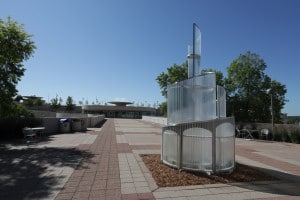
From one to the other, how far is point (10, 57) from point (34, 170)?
36.2ft

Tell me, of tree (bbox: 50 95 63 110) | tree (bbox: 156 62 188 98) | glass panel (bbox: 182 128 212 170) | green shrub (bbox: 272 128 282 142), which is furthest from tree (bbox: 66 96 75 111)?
glass panel (bbox: 182 128 212 170)

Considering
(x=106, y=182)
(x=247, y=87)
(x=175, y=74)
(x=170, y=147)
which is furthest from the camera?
(x=175, y=74)

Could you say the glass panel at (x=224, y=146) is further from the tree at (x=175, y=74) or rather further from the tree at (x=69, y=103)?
the tree at (x=69, y=103)

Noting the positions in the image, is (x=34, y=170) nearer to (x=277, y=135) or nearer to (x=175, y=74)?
(x=277, y=135)

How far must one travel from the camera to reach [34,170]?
28.3 ft

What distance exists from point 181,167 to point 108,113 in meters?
97.2

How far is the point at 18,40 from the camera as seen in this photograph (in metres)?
17.2

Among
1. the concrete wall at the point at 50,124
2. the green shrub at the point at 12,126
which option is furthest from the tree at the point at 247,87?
the green shrub at the point at 12,126

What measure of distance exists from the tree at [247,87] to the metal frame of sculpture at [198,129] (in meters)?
22.4

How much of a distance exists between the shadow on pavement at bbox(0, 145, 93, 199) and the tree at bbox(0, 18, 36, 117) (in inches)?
278

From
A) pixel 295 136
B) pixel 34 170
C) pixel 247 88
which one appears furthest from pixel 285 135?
pixel 34 170

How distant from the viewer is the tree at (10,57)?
16.8 metres

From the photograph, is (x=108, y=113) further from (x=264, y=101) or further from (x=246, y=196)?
(x=246, y=196)

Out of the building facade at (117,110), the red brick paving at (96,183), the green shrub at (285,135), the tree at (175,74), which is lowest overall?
the red brick paving at (96,183)
